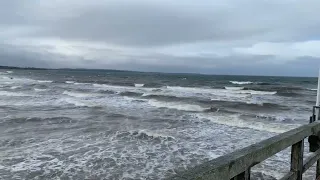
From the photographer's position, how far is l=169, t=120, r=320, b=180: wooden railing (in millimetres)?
2064

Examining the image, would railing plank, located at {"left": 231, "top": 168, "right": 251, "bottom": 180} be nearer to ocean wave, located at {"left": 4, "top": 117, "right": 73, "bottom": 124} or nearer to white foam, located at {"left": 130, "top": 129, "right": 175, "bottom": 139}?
white foam, located at {"left": 130, "top": 129, "right": 175, "bottom": 139}

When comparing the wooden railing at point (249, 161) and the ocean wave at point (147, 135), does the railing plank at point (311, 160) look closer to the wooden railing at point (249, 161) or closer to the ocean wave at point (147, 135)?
the wooden railing at point (249, 161)

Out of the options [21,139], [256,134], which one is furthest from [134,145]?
[256,134]

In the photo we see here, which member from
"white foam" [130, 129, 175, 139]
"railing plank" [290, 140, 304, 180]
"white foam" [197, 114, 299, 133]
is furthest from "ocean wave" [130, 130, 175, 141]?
"railing plank" [290, 140, 304, 180]

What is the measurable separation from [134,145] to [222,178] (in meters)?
8.45

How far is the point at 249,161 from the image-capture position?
8.32 ft

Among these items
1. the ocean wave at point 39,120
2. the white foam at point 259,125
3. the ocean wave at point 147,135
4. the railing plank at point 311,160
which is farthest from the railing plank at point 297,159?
the ocean wave at point 39,120

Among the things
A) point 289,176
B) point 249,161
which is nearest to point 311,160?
point 289,176

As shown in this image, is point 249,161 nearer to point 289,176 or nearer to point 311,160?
point 289,176

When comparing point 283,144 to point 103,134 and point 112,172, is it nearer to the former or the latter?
point 112,172

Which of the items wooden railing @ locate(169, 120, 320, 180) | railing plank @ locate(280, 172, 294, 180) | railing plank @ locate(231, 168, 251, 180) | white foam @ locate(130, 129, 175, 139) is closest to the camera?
wooden railing @ locate(169, 120, 320, 180)

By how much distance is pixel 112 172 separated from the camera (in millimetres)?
7543

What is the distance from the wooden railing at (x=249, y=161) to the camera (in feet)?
6.77

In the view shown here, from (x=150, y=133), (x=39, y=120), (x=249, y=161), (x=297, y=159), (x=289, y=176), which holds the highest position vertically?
(x=249, y=161)
